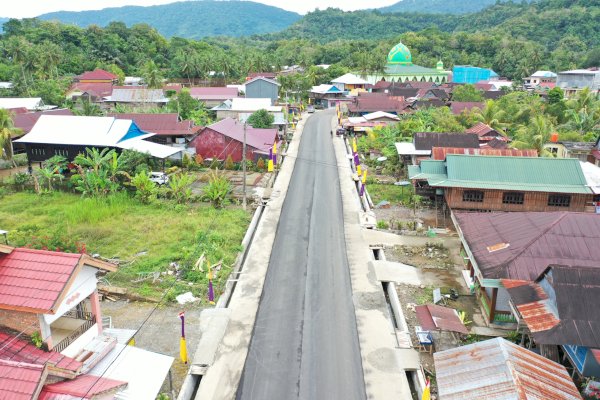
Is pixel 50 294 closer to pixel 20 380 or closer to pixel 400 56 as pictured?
pixel 20 380

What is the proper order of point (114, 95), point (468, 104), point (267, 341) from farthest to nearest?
point (114, 95) → point (468, 104) → point (267, 341)

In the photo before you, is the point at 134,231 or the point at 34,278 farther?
the point at 134,231

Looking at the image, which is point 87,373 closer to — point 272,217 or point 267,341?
point 267,341

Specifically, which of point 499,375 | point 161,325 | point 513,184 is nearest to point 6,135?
point 161,325

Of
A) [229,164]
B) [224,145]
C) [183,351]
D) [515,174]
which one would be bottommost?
[183,351]

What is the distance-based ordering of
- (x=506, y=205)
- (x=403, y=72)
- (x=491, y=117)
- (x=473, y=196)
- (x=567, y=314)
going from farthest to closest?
(x=403, y=72), (x=491, y=117), (x=473, y=196), (x=506, y=205), (x=567, y=314)

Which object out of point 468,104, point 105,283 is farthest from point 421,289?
point 468,104

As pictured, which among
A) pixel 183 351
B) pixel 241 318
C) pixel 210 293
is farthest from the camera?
pixel 210 293
